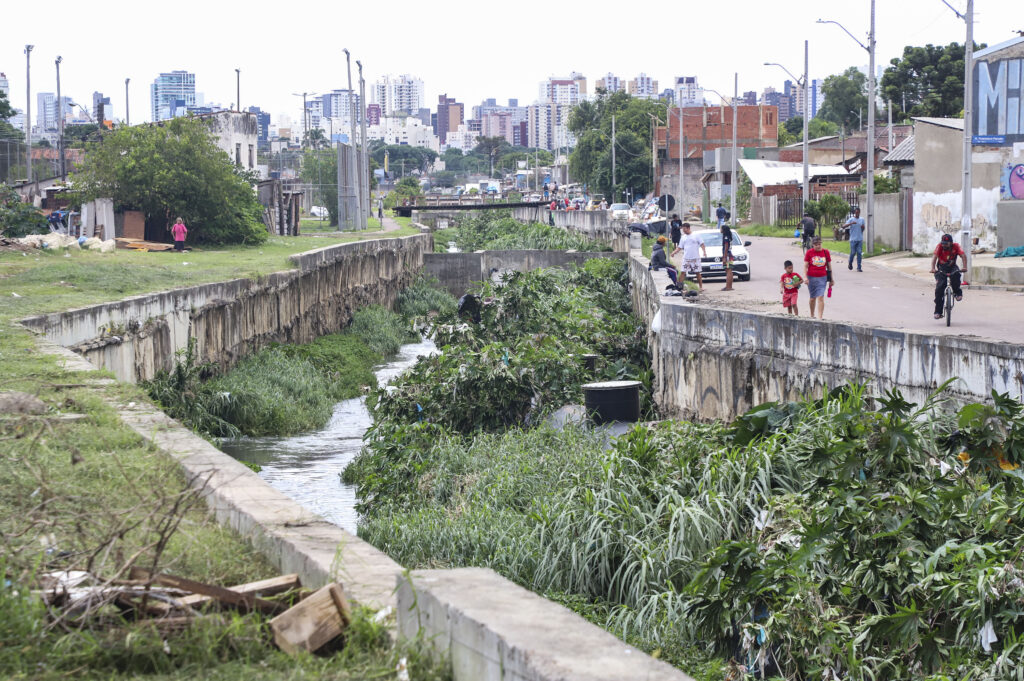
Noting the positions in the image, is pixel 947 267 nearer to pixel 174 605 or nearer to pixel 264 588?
pixel 264 588

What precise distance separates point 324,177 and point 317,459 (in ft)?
180

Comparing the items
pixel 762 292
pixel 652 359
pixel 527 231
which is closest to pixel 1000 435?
pixel 652 359

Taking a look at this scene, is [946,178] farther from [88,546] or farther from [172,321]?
[88,546]

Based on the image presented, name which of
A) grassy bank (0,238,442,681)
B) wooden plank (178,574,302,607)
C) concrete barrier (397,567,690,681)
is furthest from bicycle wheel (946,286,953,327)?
wooden plank (178,574,302,607)

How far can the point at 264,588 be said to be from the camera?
5.10 m

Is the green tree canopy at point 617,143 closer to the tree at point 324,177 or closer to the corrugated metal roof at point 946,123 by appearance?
the tree at point 324,177

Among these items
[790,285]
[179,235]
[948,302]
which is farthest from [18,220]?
[948,302]

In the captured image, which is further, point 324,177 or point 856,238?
point 324,177

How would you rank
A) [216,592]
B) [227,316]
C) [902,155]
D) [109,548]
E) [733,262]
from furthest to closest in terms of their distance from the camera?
[902,155], [733,262], [227,316], [109,548], [216,592]

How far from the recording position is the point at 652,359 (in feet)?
69.1

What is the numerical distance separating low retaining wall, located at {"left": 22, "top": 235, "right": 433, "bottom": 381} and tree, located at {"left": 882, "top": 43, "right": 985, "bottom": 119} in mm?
38691

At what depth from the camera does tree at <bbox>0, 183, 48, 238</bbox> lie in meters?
29.3

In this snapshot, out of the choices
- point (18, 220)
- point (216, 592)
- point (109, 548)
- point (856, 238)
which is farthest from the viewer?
point (856, 238)

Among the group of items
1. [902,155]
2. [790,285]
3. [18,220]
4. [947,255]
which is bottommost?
[790,285]
